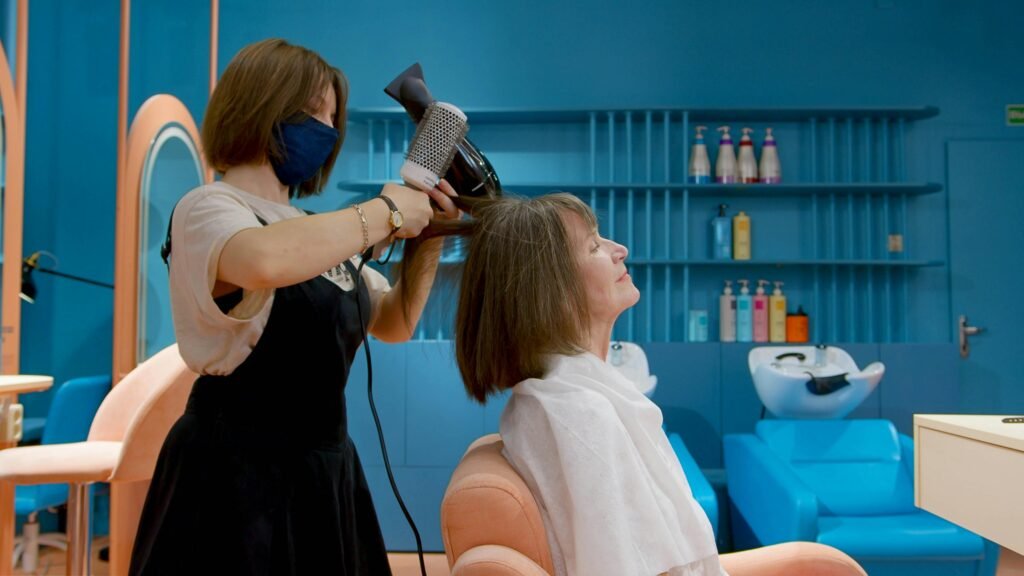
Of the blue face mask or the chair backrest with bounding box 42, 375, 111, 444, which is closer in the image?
the blue face mask

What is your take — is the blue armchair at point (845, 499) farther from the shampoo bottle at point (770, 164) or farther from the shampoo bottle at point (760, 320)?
the shampoo bottle at point (770, 164)

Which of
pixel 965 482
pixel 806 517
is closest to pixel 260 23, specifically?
pixel 806 517

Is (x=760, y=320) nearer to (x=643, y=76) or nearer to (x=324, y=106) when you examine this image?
(x=643, y=76)

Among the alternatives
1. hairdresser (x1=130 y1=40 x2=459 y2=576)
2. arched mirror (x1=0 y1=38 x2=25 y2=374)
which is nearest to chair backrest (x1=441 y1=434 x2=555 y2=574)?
hairdresser (x1=130 y1=40 x2=459 y2=576)

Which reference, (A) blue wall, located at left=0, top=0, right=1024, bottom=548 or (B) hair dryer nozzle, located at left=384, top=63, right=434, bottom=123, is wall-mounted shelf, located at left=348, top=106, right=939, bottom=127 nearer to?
(A) blue wall, located at left=0, top=0, right=1024, bottom=548

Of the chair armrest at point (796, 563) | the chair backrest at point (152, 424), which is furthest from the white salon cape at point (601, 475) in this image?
the chair backrest at point (152, 424)

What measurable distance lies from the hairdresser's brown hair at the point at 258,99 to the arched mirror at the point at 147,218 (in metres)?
2.31

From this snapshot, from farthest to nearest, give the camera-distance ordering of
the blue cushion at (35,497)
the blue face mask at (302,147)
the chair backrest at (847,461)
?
the chair backrest at (847,461) → the blue cushion at (35,497) → the blue face mask at (302,147)

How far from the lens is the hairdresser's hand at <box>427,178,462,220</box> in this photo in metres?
1.38

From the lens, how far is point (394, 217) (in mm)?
1194

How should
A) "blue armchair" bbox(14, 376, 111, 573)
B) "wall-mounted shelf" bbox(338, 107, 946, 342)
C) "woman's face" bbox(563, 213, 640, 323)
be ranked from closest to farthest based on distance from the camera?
"woman's face" bbox(563, 213, 640, 323) → "blue armchair" bbox(14, 376, 111, 573) → "wall-mounted shelf" bbox(338, 107, 946, 342)

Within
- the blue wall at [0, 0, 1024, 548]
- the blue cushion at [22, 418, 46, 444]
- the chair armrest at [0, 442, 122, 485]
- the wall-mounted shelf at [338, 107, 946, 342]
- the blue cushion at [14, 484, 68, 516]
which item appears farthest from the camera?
the wall-mounted shelf at [338, 107, 946, 342]

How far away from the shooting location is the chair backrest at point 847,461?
299 centimetres

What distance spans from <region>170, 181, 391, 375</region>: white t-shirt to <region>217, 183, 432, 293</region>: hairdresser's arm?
1.3 inches
